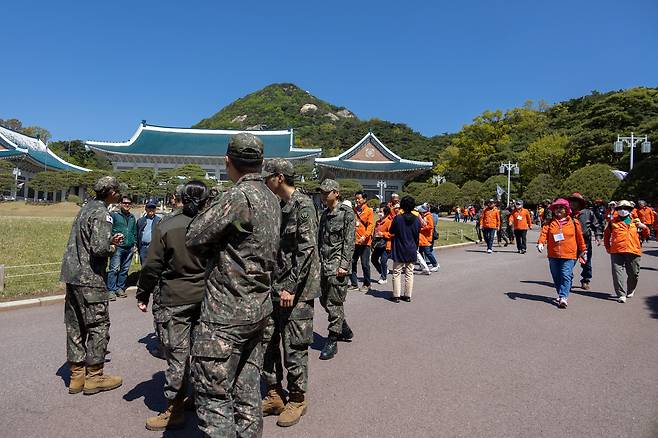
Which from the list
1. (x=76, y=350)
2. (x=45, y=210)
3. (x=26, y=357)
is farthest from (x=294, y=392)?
(x=45, y=210)

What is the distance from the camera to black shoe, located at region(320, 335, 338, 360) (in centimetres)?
435

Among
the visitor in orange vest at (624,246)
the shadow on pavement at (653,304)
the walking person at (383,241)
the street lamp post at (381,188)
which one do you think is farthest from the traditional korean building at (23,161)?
the shadow on pavement at (653,304)

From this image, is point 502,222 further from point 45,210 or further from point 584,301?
point 45,210

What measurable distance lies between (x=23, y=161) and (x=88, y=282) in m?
42.9

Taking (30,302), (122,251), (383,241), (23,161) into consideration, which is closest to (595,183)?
(383,241)

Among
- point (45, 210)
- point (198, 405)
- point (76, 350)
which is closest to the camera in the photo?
point (198, 405)

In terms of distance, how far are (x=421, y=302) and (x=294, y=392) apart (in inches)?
167

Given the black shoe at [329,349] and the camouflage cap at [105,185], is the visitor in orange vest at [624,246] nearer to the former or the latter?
the black shoe at [329,349]

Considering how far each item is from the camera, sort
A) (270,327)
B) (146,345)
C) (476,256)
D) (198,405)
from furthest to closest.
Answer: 1. (476,256)
2. (146,345)
3. (270,327)
4. (198,405)

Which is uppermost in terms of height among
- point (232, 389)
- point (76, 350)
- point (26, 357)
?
point (232, 389)

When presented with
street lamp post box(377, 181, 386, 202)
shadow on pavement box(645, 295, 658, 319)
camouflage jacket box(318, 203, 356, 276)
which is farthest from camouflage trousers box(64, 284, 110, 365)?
street lamp post box(377, 181, 386, 202)

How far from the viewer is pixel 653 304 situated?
6863 mm

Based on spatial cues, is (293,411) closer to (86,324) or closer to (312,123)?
(86,324)

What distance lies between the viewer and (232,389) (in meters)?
2.27
